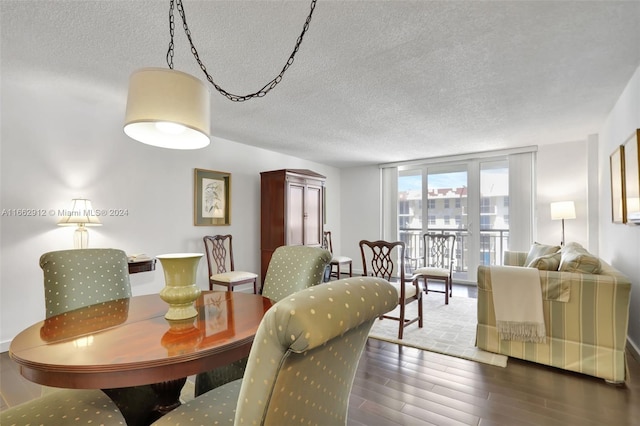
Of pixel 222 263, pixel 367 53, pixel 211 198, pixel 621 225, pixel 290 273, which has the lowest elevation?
pixel 222 263

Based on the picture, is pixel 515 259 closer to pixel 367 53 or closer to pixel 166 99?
pixel 367 53

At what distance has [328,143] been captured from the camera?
4695 millimetres

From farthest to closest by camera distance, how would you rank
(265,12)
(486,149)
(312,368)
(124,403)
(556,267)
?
(486,149) < (556,267) < (265,12) < (124,403) < (312,368)

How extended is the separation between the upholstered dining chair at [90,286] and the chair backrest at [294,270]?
862mm

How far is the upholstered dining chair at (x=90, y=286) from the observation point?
1611 millimetres

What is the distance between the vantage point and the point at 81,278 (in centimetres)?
177

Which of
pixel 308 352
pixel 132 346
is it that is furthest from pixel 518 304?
pixel 132 346

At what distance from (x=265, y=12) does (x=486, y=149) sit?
441cm

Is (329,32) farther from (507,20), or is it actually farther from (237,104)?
Answer: (237,104)

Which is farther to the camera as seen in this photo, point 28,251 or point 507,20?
point 28,251

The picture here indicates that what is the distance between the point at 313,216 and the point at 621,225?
3720mm

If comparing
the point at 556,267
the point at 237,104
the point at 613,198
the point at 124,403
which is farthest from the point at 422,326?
the point at 237,104

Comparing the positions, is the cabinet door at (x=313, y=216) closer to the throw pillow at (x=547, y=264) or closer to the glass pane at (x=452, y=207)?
the glass pane at (x=452, y=207)

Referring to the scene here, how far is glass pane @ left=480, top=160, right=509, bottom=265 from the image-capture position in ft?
17.1
